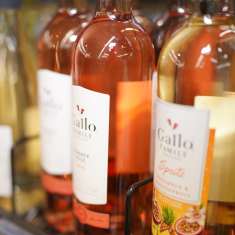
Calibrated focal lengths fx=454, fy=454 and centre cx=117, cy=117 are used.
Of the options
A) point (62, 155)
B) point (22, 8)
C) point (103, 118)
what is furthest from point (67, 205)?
point (22, 8)

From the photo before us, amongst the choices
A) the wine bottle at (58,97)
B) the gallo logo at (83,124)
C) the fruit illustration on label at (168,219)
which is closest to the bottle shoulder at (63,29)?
the wine bottle at (58,97)

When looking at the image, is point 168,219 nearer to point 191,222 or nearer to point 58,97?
point 191,222

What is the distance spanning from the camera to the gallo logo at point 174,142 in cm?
37

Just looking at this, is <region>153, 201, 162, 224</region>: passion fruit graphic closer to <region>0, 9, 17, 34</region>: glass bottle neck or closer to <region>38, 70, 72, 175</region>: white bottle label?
<region>38, 70, 72, 175</region>: white bottle label

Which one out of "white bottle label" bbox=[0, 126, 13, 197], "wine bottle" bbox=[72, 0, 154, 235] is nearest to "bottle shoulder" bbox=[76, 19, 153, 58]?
"wine bottle" bbox=[72, 0, 154, 235]

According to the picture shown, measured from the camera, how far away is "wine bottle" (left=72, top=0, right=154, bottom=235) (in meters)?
0.43

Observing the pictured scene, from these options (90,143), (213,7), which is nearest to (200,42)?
(213,7)

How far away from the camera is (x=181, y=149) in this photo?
1.22 feet

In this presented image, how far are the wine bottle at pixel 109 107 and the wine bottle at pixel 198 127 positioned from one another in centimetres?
4

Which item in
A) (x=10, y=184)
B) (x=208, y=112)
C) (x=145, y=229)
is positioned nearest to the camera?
(x=208, y=112)

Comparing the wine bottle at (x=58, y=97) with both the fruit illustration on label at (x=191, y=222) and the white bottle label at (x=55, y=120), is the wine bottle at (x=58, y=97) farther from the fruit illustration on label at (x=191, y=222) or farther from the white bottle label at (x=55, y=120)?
the fruit illustration on label at (x=191, y=222)

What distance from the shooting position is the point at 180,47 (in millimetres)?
Result: 392

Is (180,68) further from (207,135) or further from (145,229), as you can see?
(145,229)

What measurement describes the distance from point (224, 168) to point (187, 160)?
43 mm
